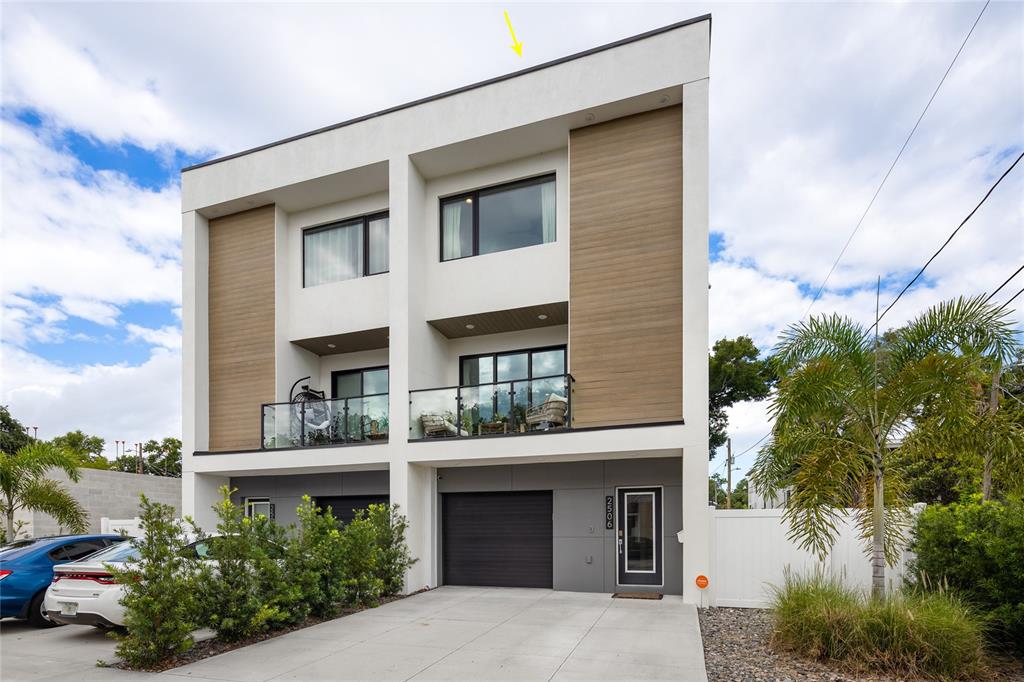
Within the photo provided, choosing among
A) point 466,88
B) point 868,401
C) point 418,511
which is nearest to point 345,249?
point 466,88

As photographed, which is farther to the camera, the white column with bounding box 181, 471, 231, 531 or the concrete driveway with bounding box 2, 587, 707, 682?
the white column with bounding box 181, 471, 231, 531

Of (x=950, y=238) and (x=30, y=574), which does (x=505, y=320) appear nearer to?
(x=950, y=238)

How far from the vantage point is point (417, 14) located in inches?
435

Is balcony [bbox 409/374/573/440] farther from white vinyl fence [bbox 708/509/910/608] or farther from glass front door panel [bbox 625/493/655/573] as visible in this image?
white vinyl fence [bbox 708/509/910/608]

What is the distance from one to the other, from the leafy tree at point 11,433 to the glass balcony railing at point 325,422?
24.0 m

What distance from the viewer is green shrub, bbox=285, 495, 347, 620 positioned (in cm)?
866

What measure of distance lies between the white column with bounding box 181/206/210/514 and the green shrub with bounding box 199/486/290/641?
7479mm

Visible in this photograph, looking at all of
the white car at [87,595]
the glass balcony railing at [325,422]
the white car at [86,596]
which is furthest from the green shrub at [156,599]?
the glass balcony railing at [325,422]

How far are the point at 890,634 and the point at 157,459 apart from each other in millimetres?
50096

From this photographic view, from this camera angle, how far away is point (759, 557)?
10.3m

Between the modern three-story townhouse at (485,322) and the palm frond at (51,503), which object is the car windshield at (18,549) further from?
the modern three-story townhouse at (485,322)

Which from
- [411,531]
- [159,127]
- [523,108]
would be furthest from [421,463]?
[159,127]

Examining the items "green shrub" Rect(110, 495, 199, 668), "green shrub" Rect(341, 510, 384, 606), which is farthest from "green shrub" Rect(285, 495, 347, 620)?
"green shrub" Rect(110, 495, 199, 668)

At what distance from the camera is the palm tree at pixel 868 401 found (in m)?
7.51
